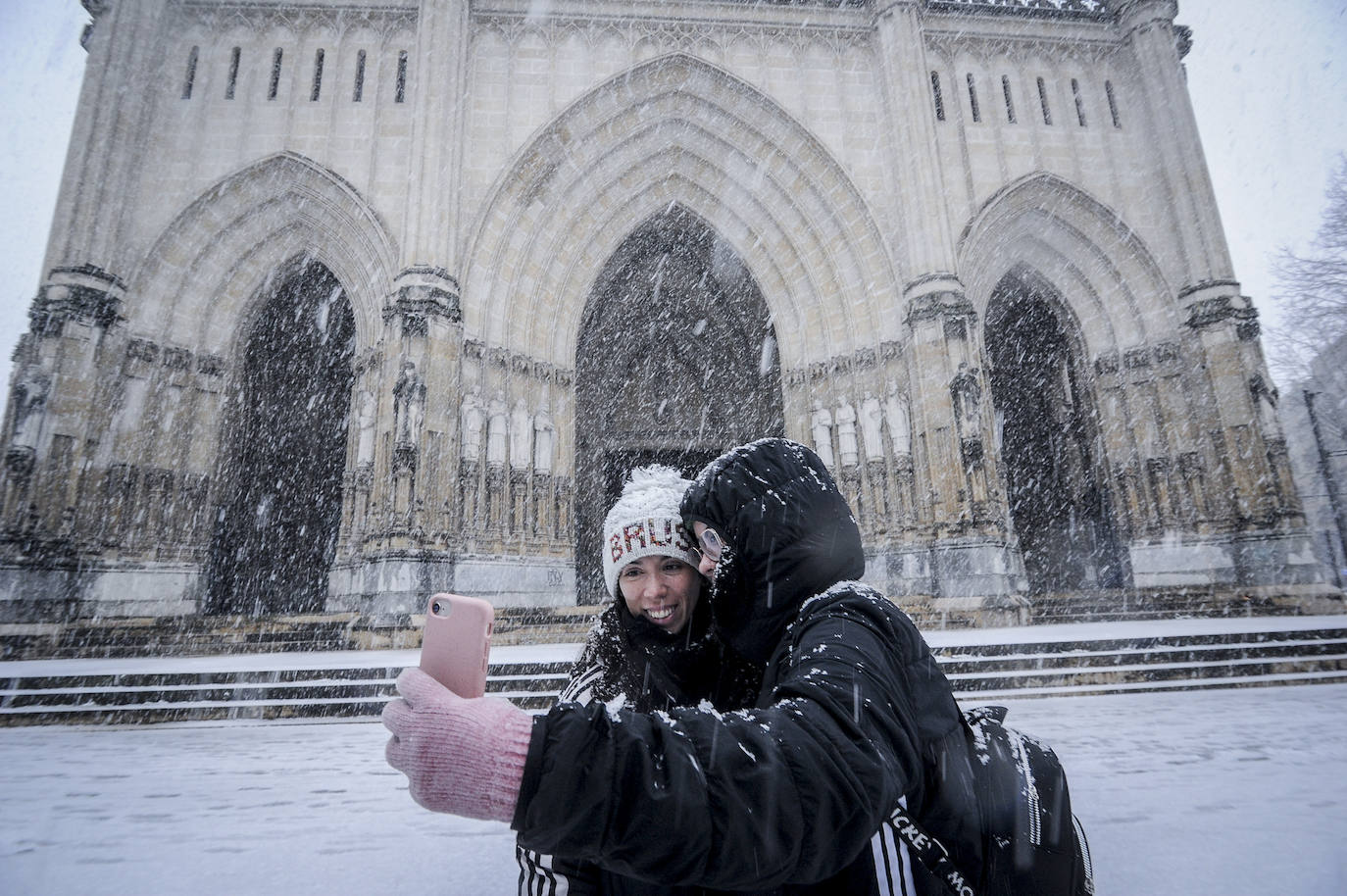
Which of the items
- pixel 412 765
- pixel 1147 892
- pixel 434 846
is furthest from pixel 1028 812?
pixel 434 846

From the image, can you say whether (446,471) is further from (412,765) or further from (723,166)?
(412,765)

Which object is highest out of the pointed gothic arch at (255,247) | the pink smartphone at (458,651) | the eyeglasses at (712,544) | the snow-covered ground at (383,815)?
the pointed gothic arch at (255,247)

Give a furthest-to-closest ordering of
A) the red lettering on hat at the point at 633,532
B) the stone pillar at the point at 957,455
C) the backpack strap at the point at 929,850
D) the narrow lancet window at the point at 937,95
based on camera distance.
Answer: the narrow lancet window at the point at 937,95, the stone pillar at the point at 957,455, the red lettering on hat at the point at 633,532, the backpack strap at the point at 929,850

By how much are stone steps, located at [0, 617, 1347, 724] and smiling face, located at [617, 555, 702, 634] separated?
4679 millimetres

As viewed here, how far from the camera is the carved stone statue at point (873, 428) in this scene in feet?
38.0

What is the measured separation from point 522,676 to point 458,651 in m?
5.56

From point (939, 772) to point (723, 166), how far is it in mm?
13292

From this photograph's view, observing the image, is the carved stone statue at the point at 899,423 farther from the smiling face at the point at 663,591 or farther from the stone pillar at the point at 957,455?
the smiling face at the point at 663,591

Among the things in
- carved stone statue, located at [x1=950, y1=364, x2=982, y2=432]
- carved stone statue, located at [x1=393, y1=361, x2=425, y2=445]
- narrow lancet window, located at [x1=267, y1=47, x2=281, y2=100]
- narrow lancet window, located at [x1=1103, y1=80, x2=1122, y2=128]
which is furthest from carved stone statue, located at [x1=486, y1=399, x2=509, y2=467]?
narrow lancet window, located at [x1=1103, y1=80, x2=1122, y2=128]

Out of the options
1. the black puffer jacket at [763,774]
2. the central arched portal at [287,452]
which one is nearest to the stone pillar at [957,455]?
the black puffer jacket at [763,774]

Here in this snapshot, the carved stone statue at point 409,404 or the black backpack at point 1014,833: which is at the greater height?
the carved stone statue at point 409,404

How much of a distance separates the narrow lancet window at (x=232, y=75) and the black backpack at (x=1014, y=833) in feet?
48.7

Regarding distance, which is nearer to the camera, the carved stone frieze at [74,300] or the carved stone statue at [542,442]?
the carved stone frieze at [74,300]

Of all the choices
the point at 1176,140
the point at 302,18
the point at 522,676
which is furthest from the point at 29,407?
the point at 1176,140
